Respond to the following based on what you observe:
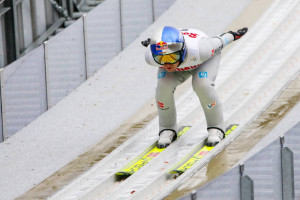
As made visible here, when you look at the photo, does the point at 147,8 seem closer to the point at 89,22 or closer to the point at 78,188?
the point at 89,22

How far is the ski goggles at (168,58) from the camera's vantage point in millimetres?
12484

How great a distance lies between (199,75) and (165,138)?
1.01 metres

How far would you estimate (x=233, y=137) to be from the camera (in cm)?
1354

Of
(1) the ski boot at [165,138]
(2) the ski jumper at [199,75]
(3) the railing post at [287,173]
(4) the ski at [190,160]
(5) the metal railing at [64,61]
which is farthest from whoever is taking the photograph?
(5) the metal railing at [64,61]

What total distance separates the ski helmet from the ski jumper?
16cm

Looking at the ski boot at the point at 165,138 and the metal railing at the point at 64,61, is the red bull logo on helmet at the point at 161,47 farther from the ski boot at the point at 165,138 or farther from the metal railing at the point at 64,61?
the metal railing at the point at 64,61

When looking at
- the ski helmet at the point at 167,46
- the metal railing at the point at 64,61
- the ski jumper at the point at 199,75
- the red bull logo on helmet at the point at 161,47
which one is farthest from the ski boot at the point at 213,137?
the metal railing at the point at 64,61

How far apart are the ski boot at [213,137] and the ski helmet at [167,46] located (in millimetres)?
1211

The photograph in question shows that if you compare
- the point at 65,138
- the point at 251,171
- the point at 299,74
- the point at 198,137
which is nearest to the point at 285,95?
the point at 299,74

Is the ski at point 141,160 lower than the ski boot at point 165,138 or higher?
lower

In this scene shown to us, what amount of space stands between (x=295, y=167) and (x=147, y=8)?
7020mm

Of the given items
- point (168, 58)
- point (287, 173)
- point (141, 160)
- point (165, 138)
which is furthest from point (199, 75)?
point (287, 173)

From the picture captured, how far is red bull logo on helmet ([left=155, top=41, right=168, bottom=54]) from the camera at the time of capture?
12.4m

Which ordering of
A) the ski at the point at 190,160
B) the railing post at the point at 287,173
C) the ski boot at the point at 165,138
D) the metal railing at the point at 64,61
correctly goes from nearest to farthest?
1. the railing post at the point at 287,173
2. the ski at the point at 190,160
3. the ski boot at the point at 165,138
4. the metal railing at the point at 64,61
